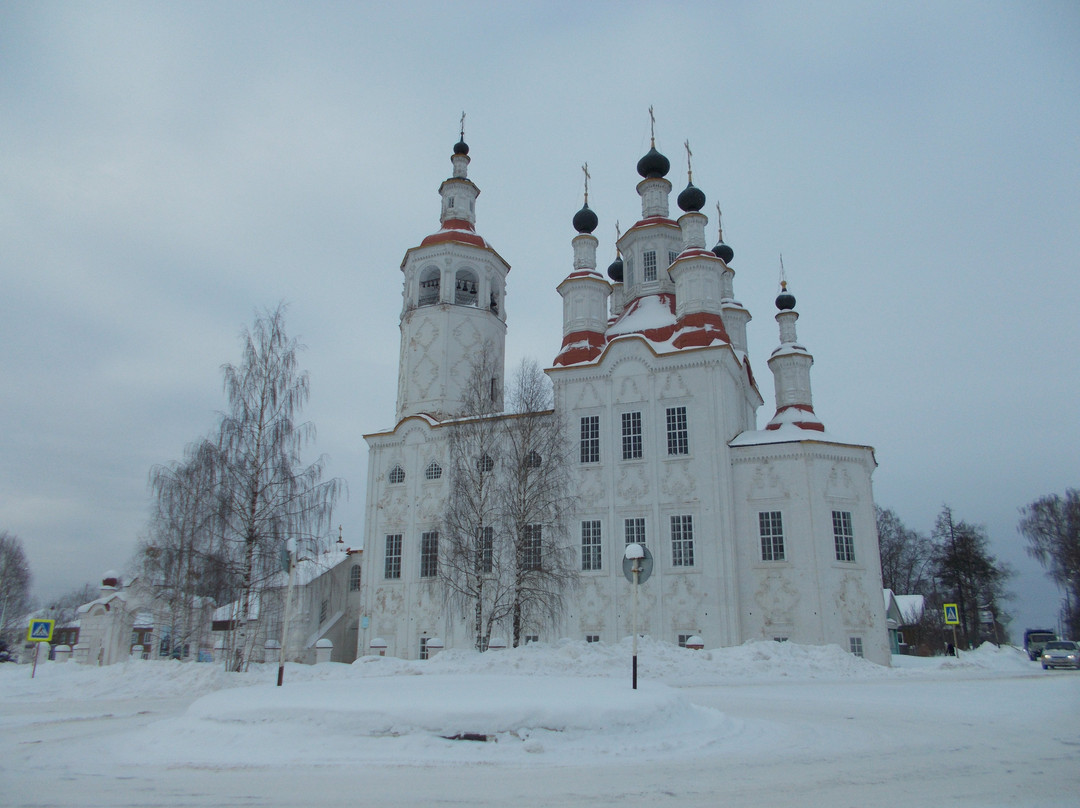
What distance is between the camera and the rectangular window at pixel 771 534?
24609mm

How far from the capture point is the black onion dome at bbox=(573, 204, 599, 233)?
108 feet

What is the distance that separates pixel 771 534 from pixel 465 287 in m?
16.7

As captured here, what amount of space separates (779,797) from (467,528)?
17.6 metres

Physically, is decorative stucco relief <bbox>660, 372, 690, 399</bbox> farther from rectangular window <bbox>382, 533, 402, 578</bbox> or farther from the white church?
rectangular window <bbox>382, 533, 402, 578</bbox>

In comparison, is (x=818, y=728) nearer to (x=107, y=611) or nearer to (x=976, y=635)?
(x=107, y=611)

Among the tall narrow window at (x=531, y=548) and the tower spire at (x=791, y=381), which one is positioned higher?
the tower spire at (x=791, y=381)

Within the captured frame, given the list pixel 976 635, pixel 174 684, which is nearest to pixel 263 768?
pixel 174 684

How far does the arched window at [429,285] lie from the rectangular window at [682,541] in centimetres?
1467

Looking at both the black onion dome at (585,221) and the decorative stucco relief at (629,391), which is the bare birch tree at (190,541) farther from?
the black onion dome at (585,221)

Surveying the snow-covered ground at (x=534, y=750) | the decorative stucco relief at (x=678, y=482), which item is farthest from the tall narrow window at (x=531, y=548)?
the snow-covered ground at (x=534, y=750)

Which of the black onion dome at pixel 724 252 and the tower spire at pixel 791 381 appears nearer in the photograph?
the tower spire at pixel 791 381

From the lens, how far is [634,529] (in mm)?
25781

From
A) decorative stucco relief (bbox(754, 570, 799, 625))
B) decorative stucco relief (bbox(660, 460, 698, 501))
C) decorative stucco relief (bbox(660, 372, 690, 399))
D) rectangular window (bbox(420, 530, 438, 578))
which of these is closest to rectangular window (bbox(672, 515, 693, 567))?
decorative stucco relief (bbox(660, 460, 698, 501))

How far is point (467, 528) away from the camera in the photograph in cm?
2291
